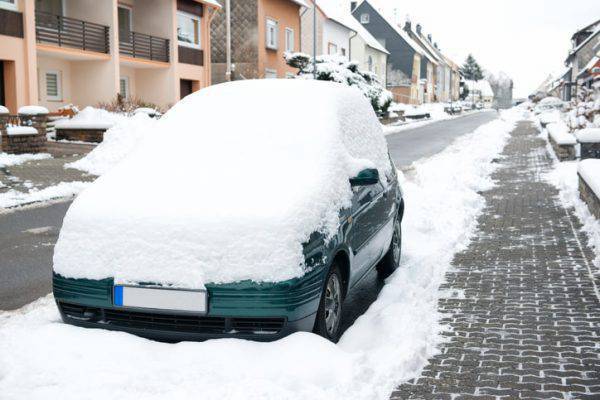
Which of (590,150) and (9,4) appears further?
(9,4)

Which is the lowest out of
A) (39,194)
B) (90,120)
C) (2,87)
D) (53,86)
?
(39,194)

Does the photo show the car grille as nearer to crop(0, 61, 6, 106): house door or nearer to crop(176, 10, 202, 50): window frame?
crop(0, 61, 6, 106): house door

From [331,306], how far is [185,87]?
1246 inches

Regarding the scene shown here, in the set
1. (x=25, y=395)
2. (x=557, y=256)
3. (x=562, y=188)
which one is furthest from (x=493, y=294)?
(x=562, y=188)

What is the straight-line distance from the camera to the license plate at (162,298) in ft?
12.7

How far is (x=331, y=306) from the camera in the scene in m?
4.43

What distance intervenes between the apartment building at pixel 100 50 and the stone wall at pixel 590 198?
17509 millimetres

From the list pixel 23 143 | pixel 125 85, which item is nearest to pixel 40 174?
pixel 23 143

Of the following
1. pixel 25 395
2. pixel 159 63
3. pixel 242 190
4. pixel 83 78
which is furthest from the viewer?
pixel 159 63

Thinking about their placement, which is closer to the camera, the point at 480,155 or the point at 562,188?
the point at 562,188

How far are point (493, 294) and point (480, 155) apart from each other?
543 inches

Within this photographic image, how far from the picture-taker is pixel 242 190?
170 inches

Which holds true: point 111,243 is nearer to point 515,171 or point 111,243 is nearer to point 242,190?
point 242,190

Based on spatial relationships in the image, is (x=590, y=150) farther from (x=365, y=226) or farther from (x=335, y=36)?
(x=335, y=36)
